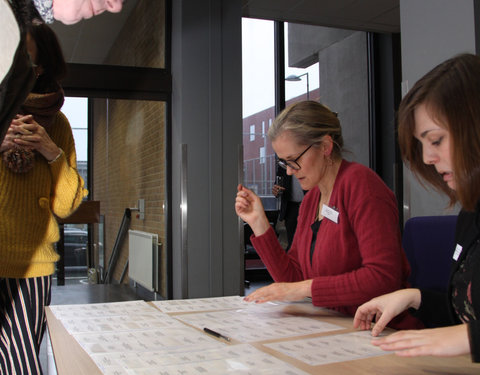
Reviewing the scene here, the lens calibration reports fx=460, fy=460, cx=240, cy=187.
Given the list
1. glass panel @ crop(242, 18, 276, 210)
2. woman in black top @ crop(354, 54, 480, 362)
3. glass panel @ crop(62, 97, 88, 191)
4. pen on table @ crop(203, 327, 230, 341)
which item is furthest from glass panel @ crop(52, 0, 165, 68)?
woman in black top @ crop(354, 54, 480, 362)

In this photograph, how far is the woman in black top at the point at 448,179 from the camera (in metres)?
0.71

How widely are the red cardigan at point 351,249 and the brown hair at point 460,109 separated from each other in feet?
1.58

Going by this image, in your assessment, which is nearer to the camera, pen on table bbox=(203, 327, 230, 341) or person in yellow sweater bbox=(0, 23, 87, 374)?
pen on table bbox=(203, 327, 230, 341)

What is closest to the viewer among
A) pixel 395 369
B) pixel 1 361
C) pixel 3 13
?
pixel 3 13

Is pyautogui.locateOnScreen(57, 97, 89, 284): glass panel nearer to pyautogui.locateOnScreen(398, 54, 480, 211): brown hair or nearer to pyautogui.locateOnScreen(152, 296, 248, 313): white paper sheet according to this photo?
pyautogui.locateOnScreen(152, 296, 248, 313): white paper sheet

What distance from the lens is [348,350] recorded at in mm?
969

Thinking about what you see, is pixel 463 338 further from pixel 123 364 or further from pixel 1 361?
pixel 1 361

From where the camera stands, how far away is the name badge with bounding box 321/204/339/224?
1.55m

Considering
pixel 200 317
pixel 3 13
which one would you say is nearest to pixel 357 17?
pixel 200 317

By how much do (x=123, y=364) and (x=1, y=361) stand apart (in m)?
0.59

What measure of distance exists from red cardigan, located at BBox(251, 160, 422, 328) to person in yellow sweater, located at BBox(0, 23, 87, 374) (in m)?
0.74

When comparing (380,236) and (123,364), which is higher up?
(380,236)

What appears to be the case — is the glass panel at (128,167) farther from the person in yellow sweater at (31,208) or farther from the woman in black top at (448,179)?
the woman in black top at (448,179)

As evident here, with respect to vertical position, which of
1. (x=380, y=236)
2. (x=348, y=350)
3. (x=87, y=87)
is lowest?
(x=348, y=350)
